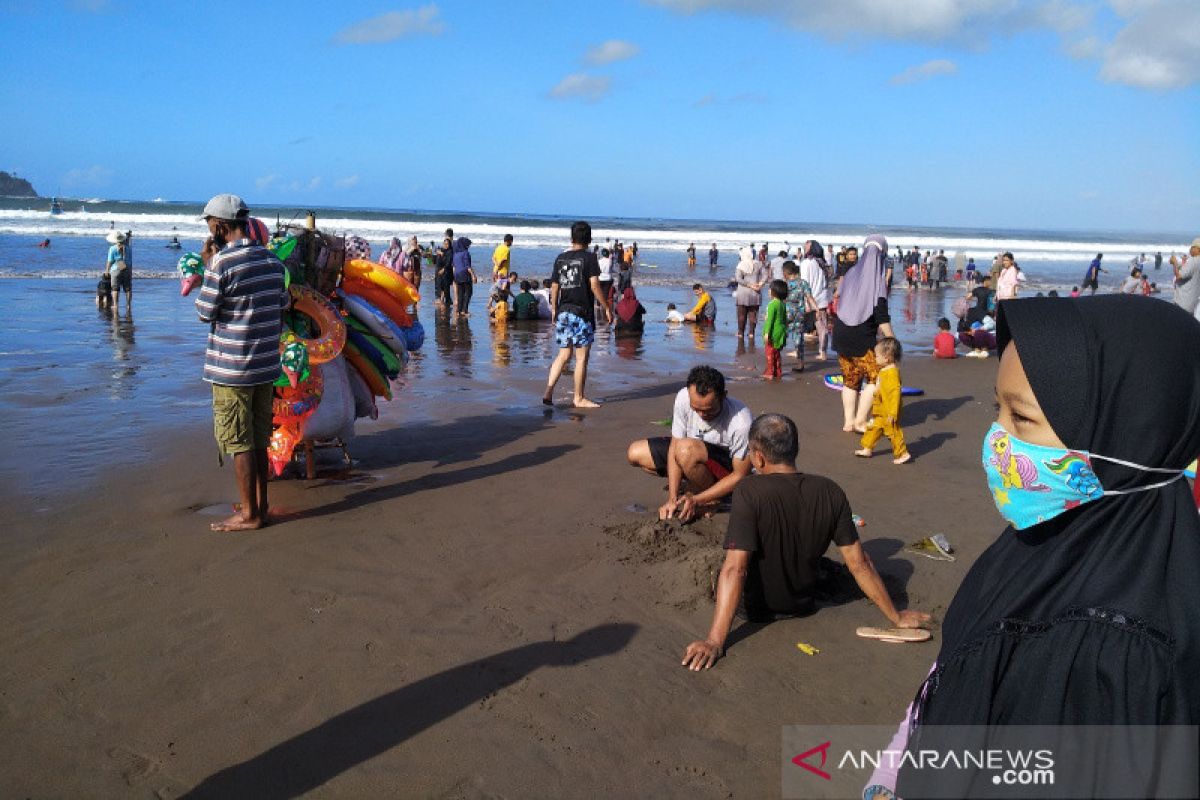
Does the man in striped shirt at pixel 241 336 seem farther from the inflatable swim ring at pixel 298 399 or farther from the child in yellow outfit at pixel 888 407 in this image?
the child in yellow outfit at pixel 888 407

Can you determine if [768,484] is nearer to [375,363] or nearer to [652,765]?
[652,765]

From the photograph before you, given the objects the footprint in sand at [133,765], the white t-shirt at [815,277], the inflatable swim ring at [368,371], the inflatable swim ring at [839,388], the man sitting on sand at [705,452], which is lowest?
the footprint in sand at [133,765]

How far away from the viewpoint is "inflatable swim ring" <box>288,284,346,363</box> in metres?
6.27

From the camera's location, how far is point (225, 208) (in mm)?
5426

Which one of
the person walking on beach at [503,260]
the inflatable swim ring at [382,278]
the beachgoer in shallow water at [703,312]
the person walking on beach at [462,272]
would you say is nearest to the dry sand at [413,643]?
the inflatable swim ring at [382,278]

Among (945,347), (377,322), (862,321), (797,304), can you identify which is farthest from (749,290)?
(377,322)

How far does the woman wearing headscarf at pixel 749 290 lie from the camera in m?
15.4

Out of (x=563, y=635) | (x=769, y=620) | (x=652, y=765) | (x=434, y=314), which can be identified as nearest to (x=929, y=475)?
(x=769, y=620)

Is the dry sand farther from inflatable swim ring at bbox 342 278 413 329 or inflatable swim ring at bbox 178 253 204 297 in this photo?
inflatable swim ring at bbox 178 253 204 297

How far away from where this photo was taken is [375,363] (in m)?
6.98

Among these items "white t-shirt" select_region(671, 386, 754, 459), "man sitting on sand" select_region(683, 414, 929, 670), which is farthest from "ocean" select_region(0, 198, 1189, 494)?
"man sitting on sand" select_region(683, 414, 929, 670)

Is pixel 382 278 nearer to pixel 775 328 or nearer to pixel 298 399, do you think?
pixel 298 399

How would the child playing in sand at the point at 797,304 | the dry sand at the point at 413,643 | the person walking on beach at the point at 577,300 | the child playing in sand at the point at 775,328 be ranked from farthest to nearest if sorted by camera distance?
the child playing in sand at the point at 797,304 → the child playing in sand at the point at 775,328 → the person walking on beach at the point at 577,300 → the dry sand at the point at 413,643

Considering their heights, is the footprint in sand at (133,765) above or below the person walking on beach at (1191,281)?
below
